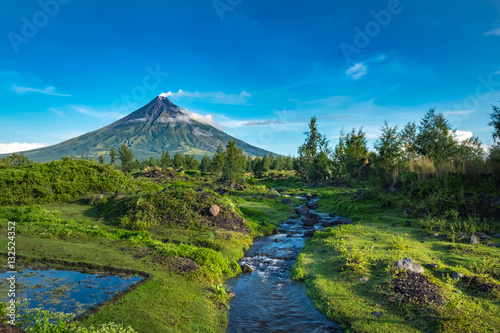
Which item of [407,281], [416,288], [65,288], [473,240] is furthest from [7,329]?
[473,240]

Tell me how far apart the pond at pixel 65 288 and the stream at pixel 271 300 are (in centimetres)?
399

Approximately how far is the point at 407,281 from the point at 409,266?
1.14 meters

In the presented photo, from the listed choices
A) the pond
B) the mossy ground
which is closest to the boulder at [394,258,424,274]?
the mossy ground

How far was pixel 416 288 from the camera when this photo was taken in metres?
8.78

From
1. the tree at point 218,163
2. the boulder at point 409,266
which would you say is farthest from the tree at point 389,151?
the tree at point 218,163

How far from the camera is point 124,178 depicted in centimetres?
3106

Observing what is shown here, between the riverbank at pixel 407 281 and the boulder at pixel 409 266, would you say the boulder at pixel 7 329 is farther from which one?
the boulder at pixel 409 266

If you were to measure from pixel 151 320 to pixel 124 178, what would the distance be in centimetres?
2644

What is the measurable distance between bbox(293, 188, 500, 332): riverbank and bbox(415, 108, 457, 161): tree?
64.4ft

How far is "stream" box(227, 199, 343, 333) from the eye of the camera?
8.35 meters

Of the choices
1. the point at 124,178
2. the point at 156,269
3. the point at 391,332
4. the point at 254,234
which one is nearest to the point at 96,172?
the point at 124,178

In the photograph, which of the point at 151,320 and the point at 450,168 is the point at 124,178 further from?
the point at 450,168

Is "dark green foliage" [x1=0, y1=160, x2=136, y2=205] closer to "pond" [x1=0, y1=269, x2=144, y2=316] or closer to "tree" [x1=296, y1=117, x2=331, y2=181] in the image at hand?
"pond" [x1=0, y1=269, x2=144, y2=316]

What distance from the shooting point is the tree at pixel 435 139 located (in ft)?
104
